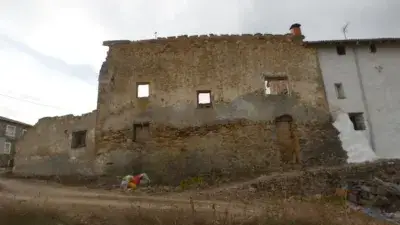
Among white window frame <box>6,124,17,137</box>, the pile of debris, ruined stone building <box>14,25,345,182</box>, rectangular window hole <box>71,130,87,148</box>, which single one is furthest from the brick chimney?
white window frame <box>6,124,17,137</box>

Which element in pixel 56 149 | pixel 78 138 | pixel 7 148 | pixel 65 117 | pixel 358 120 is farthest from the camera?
pixel 7 148

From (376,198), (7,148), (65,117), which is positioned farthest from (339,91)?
(7,148)

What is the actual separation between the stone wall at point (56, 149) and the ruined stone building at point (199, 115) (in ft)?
0.19

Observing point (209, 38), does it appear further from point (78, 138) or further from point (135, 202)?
point (135, 202)

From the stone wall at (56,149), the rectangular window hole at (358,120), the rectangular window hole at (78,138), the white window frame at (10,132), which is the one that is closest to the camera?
the rectangular window hole at (358,120)

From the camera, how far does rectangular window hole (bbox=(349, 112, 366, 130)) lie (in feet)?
56.9

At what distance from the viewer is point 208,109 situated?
17609 mm

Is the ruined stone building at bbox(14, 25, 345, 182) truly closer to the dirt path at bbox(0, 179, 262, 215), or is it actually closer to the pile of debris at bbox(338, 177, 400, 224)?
the pile of debris at bbox(338, 177, 400, 224)

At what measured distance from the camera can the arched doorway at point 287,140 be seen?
54.9ft

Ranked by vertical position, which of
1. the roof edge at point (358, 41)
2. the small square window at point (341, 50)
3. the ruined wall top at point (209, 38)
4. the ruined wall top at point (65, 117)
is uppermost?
the ruined wall top at point (209, 38)

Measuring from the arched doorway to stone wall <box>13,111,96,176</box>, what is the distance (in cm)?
965

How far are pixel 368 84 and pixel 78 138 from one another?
1604 cm

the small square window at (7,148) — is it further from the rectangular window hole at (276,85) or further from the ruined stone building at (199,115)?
the rectangular window hole at (276,85)

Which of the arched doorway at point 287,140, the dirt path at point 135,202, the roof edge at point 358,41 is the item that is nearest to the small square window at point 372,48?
the roof edge at point 358,41
